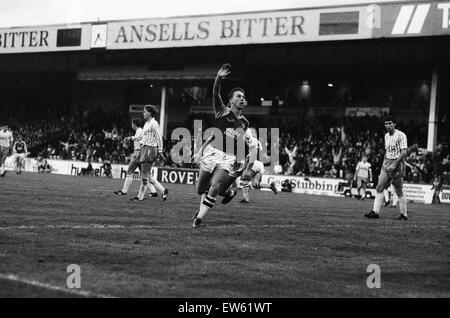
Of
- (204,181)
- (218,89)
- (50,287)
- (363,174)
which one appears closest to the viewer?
(50,287)

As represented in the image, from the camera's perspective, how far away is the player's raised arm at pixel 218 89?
37.4ft

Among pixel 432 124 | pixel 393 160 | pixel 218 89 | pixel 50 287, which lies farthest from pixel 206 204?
pixel 432 124

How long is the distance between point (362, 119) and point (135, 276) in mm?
37010

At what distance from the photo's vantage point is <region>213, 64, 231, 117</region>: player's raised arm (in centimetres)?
1140

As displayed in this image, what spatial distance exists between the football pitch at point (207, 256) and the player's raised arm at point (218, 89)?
1.94 metres

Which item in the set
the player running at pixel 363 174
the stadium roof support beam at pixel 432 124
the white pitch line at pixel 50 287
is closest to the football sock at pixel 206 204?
the white pitch line at pixel 50 287

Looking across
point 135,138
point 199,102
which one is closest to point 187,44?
point 199,102

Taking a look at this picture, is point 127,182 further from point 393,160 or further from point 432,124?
point 432,124

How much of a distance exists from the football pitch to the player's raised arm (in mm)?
1940

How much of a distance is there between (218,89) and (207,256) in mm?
3902

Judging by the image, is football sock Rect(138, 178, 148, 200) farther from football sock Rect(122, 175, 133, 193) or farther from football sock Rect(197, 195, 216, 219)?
football sock Rect(197, 195, 216, 219)

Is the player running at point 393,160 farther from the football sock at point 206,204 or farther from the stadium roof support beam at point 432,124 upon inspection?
the stadium roof support beam at point 432,124

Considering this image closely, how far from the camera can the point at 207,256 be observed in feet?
27.3
